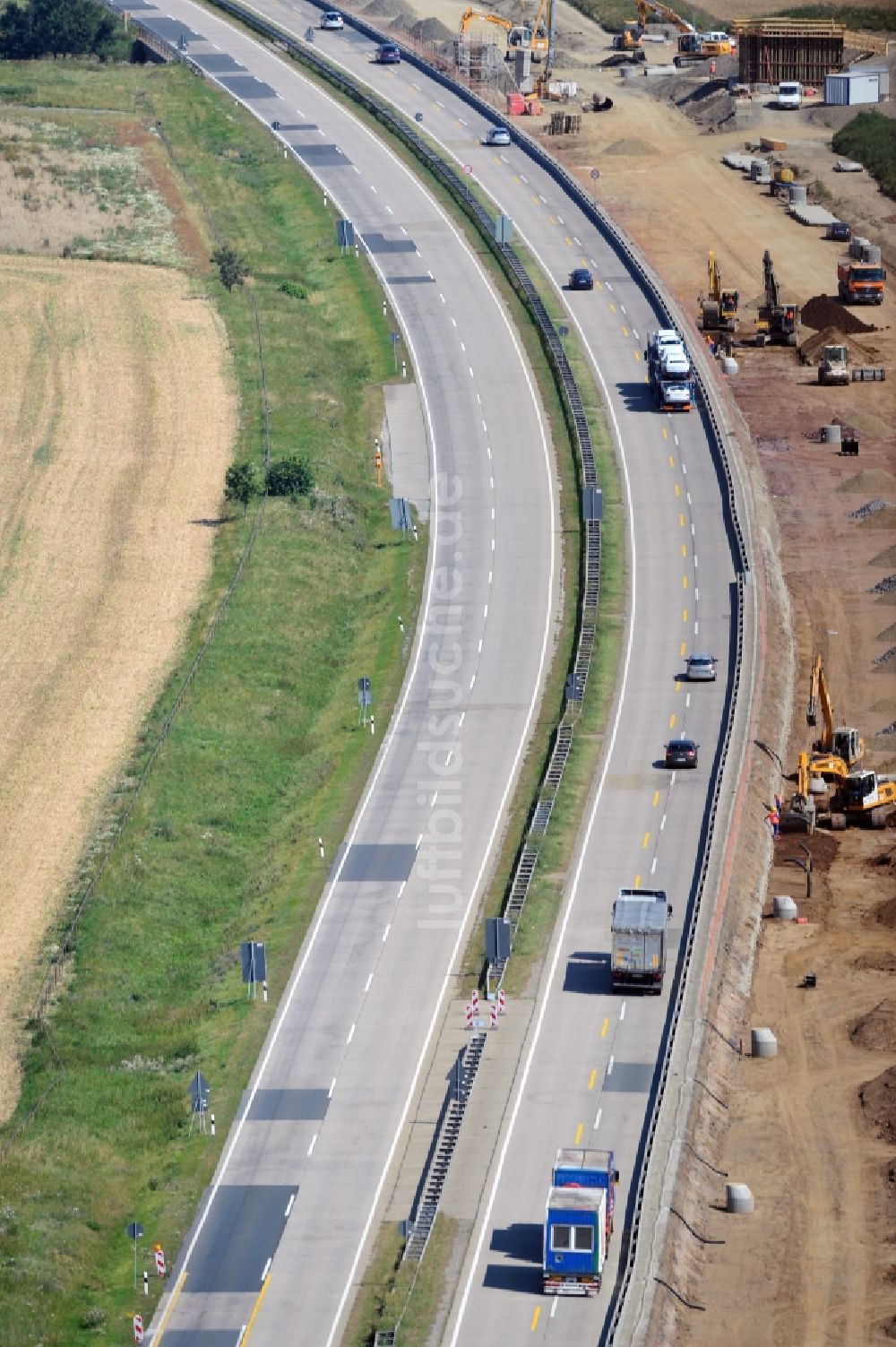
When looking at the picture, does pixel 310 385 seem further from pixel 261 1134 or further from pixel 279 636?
pixel 261 1134

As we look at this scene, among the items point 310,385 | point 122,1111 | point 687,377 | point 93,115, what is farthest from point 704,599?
point 93,115

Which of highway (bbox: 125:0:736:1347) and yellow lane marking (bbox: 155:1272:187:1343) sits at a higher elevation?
yellow lane marking (bbox: 155:1272:187:1343)

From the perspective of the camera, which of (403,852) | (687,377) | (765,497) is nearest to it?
(403,852)

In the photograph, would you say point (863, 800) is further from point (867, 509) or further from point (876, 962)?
point (867, 509)

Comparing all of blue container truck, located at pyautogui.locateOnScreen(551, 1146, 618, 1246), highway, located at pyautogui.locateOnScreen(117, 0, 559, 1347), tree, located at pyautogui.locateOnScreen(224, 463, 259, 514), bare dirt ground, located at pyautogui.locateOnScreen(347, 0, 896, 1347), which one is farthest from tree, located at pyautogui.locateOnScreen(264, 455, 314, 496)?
blue container truck, located at pyautogui.locateOnScreen(551, 1146, 618, 1246)

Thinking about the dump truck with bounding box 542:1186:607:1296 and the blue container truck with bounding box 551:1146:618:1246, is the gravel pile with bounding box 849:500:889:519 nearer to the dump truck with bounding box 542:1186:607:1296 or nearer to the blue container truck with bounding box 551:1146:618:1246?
the blue container truck with bounding box 551:1146:618:1246

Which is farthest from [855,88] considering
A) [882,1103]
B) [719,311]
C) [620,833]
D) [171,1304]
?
[171,1304]
